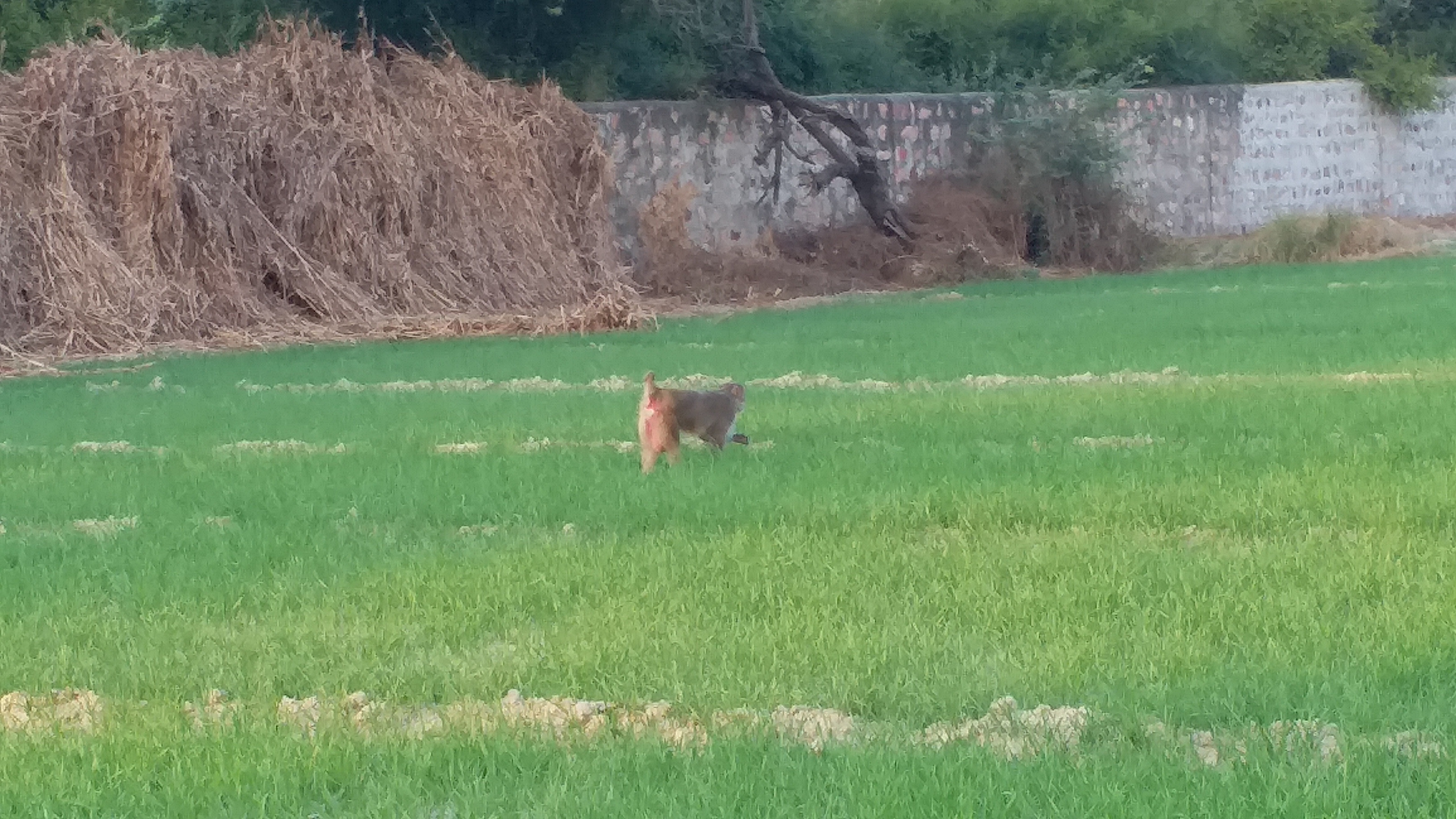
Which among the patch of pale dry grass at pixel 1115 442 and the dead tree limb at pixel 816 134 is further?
the dead tree limb at pixel 816 134

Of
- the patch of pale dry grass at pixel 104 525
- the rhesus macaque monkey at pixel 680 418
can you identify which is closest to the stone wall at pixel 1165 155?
Answer: the rhesus macaque monkey at pixel 680 418

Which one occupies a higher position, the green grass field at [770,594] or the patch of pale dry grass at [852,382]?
the green grass field at [770,594]

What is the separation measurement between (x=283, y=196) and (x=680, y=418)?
14382mm

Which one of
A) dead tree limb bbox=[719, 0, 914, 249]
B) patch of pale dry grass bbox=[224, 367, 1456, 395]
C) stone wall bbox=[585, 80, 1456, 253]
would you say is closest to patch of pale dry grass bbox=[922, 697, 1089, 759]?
patch of pale dry grass bbox=[224, 367, 1456, 395]

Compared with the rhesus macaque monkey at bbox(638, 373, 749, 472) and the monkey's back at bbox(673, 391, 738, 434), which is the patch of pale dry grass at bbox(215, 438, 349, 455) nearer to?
the rhesus macaque monkey at bbox(638, 373, 749, 472)

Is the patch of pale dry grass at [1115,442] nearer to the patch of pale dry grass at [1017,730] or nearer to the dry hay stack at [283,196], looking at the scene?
the patch of pale dry grass at [1017,730]

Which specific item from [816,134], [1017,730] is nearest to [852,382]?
[1017,730]

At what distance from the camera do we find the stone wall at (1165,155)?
30.3 metres

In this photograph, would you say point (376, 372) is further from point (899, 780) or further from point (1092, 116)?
point (1092, 116)

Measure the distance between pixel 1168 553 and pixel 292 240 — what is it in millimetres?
17593

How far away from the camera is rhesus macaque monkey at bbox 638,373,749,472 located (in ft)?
35.7

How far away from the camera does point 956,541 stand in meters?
8.77

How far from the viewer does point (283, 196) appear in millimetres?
24391

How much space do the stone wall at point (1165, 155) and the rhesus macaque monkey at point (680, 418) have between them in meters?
18.2
